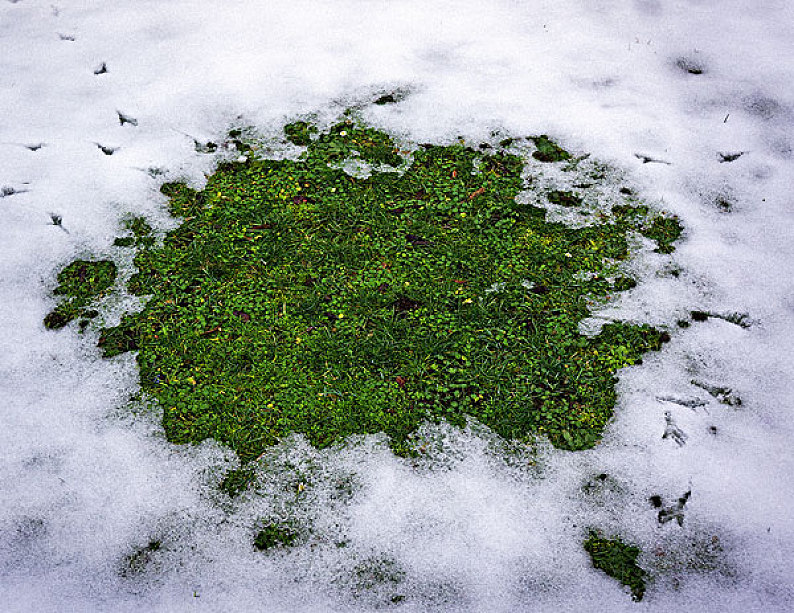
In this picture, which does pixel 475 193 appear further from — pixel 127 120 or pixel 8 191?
pixel 8 191

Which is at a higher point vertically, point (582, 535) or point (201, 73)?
point (201, 73)

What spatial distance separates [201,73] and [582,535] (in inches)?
221

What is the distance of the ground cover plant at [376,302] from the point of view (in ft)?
12.6

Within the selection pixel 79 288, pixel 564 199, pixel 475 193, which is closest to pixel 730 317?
pixel 564 199

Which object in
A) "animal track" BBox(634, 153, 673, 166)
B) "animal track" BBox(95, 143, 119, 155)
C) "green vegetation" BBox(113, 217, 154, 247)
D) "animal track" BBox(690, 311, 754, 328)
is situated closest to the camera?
"animal track" BBox(690, 311, 754, 328)

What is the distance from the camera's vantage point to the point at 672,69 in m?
6.57

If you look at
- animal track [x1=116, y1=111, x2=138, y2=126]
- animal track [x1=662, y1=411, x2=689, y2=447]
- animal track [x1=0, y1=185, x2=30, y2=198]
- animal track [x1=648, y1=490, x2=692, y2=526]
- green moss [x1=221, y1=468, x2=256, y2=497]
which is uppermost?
animal track [x1=116, y1=111, x2=138, y2=126]

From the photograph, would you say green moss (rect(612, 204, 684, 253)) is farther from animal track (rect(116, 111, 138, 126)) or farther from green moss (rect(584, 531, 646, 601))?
animal track (rect(116, 111, 138, 126))

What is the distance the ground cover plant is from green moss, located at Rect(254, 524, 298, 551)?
48 cm

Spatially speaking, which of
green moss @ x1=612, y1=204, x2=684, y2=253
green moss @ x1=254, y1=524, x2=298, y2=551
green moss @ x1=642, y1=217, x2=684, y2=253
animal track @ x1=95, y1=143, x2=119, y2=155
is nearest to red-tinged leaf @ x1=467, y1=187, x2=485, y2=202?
green moss @ x1=612, y1=204, x2=684, y2=253

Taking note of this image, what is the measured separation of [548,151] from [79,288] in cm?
395

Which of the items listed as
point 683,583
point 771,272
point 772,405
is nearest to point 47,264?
point 683,583

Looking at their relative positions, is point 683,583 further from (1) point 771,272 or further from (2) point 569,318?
(1) point 771,272

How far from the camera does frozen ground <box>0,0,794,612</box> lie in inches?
127
